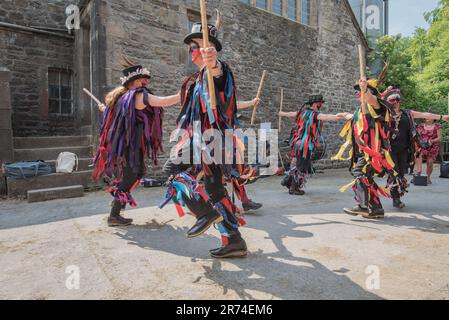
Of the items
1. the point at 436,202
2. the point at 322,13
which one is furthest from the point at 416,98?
the point at 436,202

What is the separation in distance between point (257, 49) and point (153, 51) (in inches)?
145

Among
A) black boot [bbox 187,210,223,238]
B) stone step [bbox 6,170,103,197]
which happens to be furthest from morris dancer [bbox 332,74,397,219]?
stone step [bbox 6,170,103,197]

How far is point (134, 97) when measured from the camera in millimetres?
3740

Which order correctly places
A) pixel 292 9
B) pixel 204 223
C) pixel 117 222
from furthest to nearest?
pixel 292 9, pixel 117 222, pixel 204 223

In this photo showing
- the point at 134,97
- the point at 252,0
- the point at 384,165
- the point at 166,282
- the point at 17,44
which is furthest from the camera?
the point at 252,0

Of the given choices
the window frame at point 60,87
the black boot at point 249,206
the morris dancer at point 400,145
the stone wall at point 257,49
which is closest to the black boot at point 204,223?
the black boot at point 249,206

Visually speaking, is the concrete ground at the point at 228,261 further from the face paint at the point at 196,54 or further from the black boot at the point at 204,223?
the face paint at the point at 196,54

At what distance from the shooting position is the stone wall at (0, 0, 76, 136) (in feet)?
30.8

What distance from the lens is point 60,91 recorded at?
1016cm

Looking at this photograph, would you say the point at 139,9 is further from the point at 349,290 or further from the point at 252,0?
the point at 349,290

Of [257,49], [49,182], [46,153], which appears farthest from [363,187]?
[257,49]

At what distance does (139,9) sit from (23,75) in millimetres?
4050

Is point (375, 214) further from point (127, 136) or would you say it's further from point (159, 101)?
point (127, 136)

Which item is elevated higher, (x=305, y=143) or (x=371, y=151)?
(x=305, y=143)
